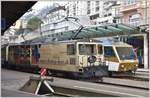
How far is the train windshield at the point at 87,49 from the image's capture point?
23.9m

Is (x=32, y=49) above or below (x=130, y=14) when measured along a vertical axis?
below

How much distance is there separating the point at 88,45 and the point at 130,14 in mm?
25805

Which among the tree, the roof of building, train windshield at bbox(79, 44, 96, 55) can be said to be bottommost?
train windshield at bbox(79, 44, 96, 55)

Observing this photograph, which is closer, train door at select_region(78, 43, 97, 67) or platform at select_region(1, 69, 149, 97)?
platform at select_region(1, 69, 149, 97)

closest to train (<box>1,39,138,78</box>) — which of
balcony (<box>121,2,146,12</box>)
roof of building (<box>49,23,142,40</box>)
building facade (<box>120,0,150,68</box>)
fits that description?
roof of building (<box>49,23,142,40</box>)

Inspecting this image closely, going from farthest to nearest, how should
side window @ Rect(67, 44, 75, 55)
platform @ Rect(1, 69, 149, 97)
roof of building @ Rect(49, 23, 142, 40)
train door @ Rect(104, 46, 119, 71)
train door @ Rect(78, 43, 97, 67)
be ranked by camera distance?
roof of building @ Rect(49, 23, 142, 40)
train door @ Rect(104, 46, 119, 71)
side window @ Rect(67, 44, 75, 55)
train door @ Rect(78, 43, 97, 67)
platform @ Rect(1, 69, 149, 97)

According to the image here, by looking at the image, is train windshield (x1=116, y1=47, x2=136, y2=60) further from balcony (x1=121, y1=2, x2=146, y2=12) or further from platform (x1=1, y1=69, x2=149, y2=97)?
balcony (x1=121, y1=2, x2=146, y2=12)

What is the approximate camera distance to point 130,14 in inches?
1941

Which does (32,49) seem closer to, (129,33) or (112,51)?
(112,51)

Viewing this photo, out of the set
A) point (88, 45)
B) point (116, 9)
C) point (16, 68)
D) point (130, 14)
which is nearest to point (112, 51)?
point (88, 45)

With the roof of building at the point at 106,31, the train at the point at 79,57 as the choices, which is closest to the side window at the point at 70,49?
the train at the point at 79,57

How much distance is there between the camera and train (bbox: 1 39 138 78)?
2372 centimetres

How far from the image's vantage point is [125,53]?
2747 cm

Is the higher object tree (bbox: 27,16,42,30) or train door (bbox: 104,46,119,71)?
tree (bbox: 27,16,42,30)
